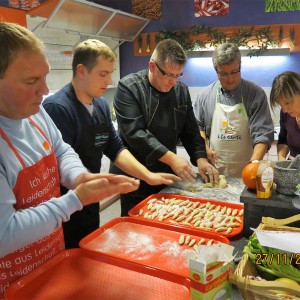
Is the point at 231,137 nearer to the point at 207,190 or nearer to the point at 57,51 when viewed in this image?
the point at 207,190

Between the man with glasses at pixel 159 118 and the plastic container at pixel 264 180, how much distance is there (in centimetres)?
60

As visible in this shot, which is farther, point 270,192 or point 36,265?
point 270,192

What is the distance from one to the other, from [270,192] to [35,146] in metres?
0.83

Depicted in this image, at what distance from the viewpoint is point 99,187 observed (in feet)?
3.18

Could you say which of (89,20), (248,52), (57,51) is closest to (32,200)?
(57,51)

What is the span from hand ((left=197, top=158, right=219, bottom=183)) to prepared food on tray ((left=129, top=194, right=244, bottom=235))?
258 millimetres

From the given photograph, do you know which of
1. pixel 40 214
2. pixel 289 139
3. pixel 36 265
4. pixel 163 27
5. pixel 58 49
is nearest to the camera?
pixel 40 214

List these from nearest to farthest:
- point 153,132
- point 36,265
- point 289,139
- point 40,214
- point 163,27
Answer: point 40,214 < point 36,265 < point 153,132 < point 289,139 < point 163,27

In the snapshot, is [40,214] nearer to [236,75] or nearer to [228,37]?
[236,75]

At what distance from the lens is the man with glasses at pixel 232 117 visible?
2184mm

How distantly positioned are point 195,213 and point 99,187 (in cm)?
65

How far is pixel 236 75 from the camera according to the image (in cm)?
226

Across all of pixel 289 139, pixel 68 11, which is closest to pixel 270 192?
pixel 289 139
